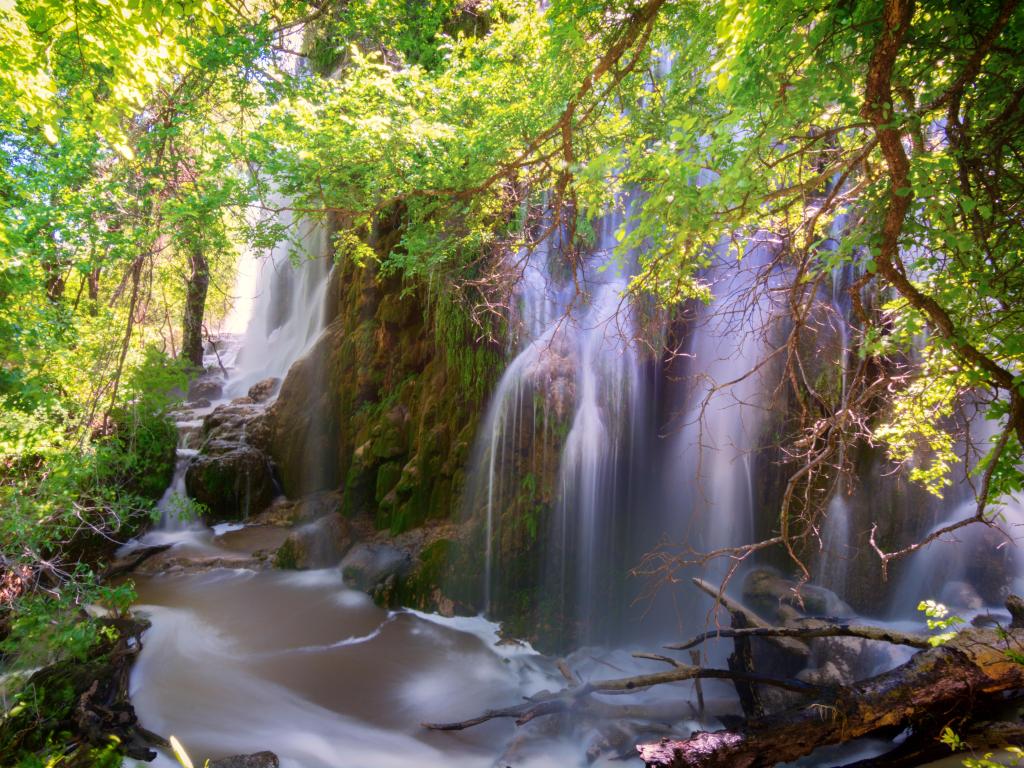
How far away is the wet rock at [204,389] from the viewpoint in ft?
51.6

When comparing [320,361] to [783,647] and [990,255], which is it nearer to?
[783,647]

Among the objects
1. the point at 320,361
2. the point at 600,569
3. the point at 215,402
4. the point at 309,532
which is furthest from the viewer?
the point at 215,402

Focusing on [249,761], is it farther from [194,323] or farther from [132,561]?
[194,323]

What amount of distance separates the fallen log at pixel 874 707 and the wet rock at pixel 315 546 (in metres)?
7.10

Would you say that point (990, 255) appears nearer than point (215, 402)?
Yes

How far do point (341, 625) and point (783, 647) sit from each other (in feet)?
18.1

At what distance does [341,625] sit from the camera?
744cm

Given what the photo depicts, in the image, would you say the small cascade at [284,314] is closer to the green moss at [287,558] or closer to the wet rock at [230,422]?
the wet rock at [230,422]

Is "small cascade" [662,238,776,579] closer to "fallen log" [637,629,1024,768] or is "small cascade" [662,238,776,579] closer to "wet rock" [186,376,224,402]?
"fallen log" [637,629,1024,768]

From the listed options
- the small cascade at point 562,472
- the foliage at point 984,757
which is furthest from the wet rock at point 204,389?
the foliage at point 984,757

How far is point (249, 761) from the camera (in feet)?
15.2

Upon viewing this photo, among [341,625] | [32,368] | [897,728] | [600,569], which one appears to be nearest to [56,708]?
[341,625]

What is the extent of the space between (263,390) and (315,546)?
6657mm

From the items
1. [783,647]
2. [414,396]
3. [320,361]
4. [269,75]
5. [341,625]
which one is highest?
[269,75]
